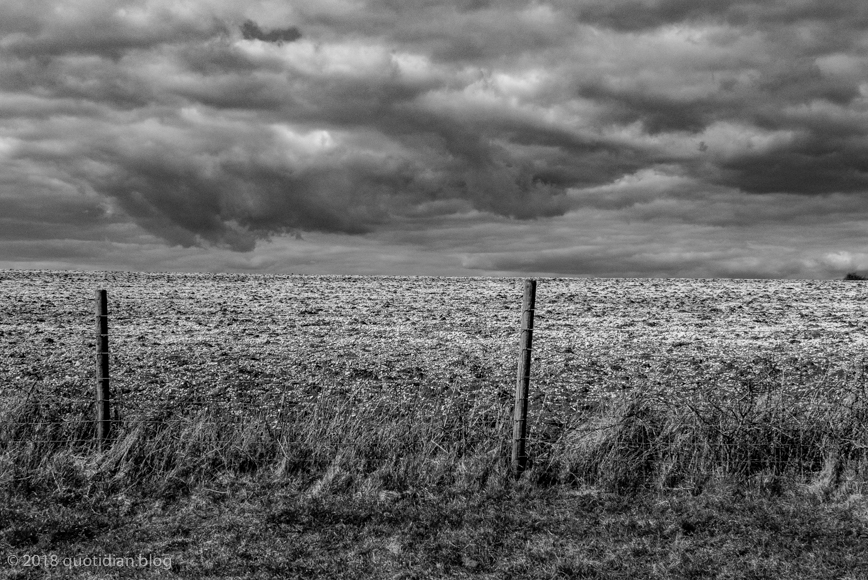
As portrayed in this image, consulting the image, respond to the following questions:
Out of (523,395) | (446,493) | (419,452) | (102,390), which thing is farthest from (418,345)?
(446,493)

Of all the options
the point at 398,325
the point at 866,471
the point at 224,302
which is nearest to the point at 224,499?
the point at 866,471

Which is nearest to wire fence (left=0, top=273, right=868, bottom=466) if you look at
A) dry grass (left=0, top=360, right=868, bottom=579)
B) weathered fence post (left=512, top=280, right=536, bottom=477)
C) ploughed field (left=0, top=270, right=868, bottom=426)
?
ploughed field (left=0, top=270, right=868, bottom=426)

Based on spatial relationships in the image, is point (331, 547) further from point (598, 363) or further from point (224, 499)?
point (598, 363)

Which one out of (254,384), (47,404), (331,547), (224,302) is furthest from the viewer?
(224,302)

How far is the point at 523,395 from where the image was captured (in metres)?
8.43

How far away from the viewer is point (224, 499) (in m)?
7.61

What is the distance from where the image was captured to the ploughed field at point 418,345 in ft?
46.0

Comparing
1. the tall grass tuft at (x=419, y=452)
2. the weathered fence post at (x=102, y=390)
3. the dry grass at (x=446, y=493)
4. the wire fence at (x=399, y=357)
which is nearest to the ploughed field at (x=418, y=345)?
the wire fence at (x=399, y=357)

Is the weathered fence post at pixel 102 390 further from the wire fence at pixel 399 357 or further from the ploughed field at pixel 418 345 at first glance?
the ploughed field at pixel 418 345

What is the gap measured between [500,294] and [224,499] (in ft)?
122

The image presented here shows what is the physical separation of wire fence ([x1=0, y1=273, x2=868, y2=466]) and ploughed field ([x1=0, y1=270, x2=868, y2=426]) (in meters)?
0.07

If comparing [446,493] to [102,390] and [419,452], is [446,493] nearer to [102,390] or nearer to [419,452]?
[419,452]

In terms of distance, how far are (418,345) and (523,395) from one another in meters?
12.4

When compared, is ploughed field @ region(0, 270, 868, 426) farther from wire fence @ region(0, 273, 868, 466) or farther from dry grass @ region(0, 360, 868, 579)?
dry grass @ region(0, 360, 868, 579)
